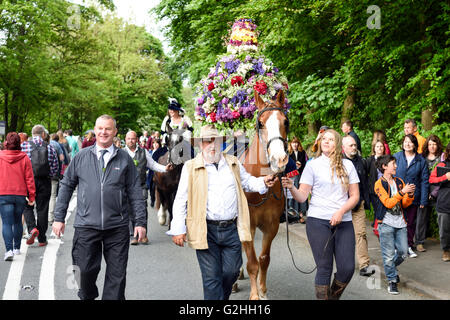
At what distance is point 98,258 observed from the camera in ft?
17.2

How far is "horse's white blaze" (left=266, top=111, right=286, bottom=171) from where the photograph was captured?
534cm

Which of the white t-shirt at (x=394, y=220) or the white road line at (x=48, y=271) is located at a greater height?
the white t-shirt at (x=394, y=220)

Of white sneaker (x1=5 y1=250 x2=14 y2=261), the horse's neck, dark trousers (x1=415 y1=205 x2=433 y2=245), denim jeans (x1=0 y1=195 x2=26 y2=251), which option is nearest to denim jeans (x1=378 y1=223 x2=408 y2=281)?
the horse's neck

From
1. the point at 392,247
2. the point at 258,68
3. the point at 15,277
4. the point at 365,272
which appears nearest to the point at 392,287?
the point at 392,247

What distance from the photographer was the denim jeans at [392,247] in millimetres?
A: 6836

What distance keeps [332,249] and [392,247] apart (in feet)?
6.68

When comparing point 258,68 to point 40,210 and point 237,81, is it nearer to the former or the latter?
point 237,81

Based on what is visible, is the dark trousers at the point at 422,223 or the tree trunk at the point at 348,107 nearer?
the dark trousers at the point at 422,223

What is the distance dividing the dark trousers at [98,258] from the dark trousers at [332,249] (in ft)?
6.39

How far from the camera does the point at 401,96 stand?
11297 millimetres

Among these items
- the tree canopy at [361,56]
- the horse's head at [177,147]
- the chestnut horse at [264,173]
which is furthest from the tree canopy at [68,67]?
the chestnut horse at [264,173]

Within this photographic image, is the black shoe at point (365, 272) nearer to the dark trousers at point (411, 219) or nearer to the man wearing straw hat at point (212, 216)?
the dark trousers at point (411, 219)

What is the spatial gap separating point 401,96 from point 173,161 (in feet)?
17.2

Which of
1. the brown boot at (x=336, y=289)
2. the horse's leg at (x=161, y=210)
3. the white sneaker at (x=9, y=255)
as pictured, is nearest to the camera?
the brown boot at (x=336, y=289)
